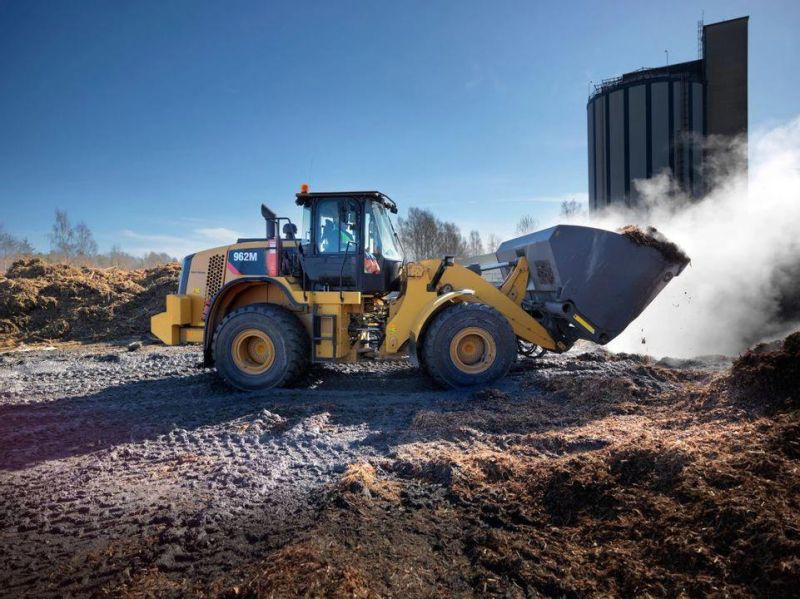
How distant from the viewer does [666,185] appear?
13.2m

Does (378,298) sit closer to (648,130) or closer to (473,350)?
(473,350)

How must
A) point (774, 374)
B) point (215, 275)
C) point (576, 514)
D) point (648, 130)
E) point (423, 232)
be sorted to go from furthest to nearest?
1. point (423, 232)
2. point (648, 130)
3. point (215, 275)
4. point (774, 374)
5. point (576, 514)

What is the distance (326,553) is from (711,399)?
3.97 m

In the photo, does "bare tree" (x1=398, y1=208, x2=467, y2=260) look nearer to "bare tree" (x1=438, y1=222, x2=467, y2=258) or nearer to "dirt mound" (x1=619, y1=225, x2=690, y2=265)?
"bare tree" (x1=438, y1=222, x2=467, y2=258)

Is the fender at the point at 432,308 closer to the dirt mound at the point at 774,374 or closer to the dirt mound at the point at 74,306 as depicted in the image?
the dirt mound at the point at 774,374

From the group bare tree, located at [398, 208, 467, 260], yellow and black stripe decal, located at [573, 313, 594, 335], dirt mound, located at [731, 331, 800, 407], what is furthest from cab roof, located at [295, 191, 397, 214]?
bare tree, located at [398, 208, 467, 260]

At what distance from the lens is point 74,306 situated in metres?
15.3

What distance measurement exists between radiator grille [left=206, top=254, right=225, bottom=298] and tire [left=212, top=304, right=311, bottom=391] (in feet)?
2.47

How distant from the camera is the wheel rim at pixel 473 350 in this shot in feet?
20.5

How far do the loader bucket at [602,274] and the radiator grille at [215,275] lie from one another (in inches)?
175

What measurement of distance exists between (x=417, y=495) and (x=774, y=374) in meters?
3.34

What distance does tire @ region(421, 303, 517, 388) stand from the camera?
620cm


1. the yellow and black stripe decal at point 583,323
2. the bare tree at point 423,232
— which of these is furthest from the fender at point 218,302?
the bare tree at point 423,232

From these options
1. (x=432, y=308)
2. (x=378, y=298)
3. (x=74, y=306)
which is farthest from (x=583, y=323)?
(x=74, y=306)
